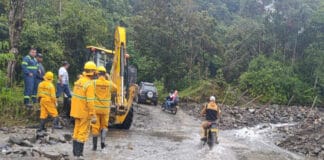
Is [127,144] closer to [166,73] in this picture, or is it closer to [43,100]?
[43,100]

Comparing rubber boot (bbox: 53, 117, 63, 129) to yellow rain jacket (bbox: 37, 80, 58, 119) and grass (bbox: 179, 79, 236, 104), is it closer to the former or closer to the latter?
yellow rain jacket (bbox: 37, 80, 58, 119)

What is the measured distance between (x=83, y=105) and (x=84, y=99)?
13 centimetres

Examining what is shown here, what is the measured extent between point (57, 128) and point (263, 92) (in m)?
36.1

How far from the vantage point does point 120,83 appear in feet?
52.0

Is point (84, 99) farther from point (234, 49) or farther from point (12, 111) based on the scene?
point (234, 49)

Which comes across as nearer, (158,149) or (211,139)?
(158,149)

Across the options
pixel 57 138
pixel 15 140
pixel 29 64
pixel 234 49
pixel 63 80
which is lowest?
pixel 57 138

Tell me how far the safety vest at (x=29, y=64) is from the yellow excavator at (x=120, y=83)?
3024mm

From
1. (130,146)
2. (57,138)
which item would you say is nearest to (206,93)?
(130,146)

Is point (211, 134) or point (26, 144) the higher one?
point (26, 144)

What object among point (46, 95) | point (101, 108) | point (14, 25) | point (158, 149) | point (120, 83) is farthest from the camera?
point (14, 25)

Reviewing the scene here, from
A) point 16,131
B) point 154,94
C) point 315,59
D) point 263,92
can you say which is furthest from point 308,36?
point 16,131

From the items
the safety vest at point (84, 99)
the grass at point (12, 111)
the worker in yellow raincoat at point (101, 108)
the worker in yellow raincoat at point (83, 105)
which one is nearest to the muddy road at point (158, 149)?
the worker in yellow raincoat at point (101, 108)

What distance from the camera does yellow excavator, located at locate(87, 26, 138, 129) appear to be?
15.8 meters
